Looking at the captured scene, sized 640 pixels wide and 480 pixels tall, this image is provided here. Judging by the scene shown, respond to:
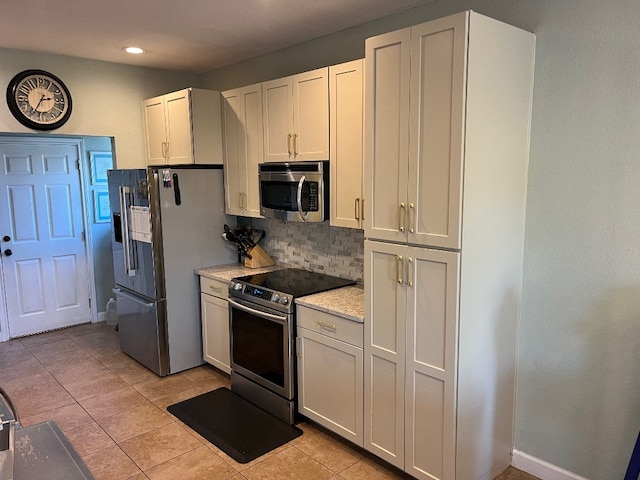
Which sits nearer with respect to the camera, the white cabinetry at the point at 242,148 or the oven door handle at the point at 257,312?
the oven door handle at the point at 257,312

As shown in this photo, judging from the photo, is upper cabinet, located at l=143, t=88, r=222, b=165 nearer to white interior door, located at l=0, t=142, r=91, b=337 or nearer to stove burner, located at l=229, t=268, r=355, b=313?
stove burner, located at l=229, t=268, r=355, b=313

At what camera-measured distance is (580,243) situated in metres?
2.29

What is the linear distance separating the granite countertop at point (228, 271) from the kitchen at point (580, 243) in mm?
2055

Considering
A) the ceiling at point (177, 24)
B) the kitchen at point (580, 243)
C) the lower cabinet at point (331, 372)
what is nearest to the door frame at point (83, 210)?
the ceiling at point (177, 24)

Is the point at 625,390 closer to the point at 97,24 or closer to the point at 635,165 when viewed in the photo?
the point at 635,165

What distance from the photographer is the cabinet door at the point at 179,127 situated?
3.83 metres

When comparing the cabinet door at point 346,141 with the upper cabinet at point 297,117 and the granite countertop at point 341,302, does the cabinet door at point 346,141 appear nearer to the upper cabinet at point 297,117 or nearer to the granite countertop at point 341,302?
the upper cabinet at point 297,117

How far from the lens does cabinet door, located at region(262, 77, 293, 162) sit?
3.30 metres

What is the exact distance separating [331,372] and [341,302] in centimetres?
41

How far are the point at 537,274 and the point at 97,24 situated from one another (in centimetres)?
308

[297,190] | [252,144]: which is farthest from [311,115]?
[252,144]

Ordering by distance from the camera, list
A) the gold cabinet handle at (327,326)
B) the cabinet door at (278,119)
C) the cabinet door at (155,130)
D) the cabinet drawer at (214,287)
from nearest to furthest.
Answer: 1. the gold cabinet handle at (327,326)
2. the cabinet door at (278,119)
3. the cabinet drawer at (214,287)
4. the cabinet door at (155,130)

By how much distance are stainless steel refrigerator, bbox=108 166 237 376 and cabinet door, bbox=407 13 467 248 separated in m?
2.13

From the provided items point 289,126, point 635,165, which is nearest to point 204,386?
point 289,126
